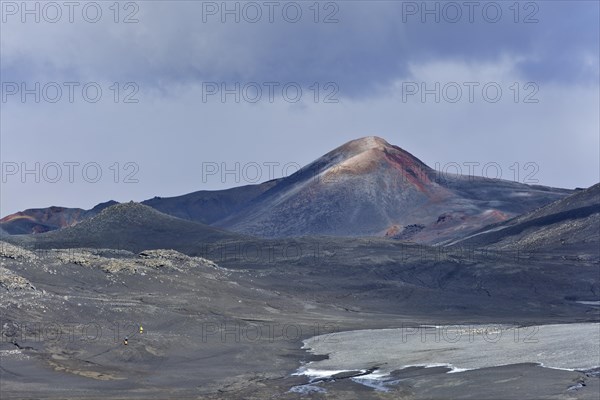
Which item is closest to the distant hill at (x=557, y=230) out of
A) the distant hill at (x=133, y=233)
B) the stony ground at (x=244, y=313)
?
the stony ground at (x=244, y=313)

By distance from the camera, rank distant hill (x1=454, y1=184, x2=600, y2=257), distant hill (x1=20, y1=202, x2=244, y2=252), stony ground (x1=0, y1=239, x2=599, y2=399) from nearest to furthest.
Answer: stony ground (x1=0, y1=239, x2=599, y2=399) → distant hill (x1=20, y1=202, x2=244, y2=252) → distant hill (x1=454, y1=184, x2=600, y2=257)

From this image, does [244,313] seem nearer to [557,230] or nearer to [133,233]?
[133,233]

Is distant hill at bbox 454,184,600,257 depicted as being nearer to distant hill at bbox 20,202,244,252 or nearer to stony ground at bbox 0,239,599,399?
stony ground at bbox 0,239,599,399

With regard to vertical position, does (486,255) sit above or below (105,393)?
above

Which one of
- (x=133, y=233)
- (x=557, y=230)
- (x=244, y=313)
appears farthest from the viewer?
(x=557, y=230)

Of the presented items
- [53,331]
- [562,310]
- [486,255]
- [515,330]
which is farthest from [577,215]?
[53,331]

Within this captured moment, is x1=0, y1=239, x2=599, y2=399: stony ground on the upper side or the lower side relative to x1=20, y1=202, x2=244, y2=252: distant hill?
lower

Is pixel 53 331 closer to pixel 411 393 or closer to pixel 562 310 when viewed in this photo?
pixel 411 393

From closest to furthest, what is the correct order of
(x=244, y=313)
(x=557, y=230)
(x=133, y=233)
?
(x=244, y=313)
(x=133, y=233)
(x=557, y=230)

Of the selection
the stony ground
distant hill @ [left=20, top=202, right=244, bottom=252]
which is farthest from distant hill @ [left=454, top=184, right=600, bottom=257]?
distant hill @ [left=20, top=202, right=244, bottom=252]

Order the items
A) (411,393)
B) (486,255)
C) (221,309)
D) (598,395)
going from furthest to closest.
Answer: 1. (486,255)
2. (221,309)
3. (411,393)
4. (598,395)

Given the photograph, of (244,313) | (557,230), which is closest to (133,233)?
(557,230)
